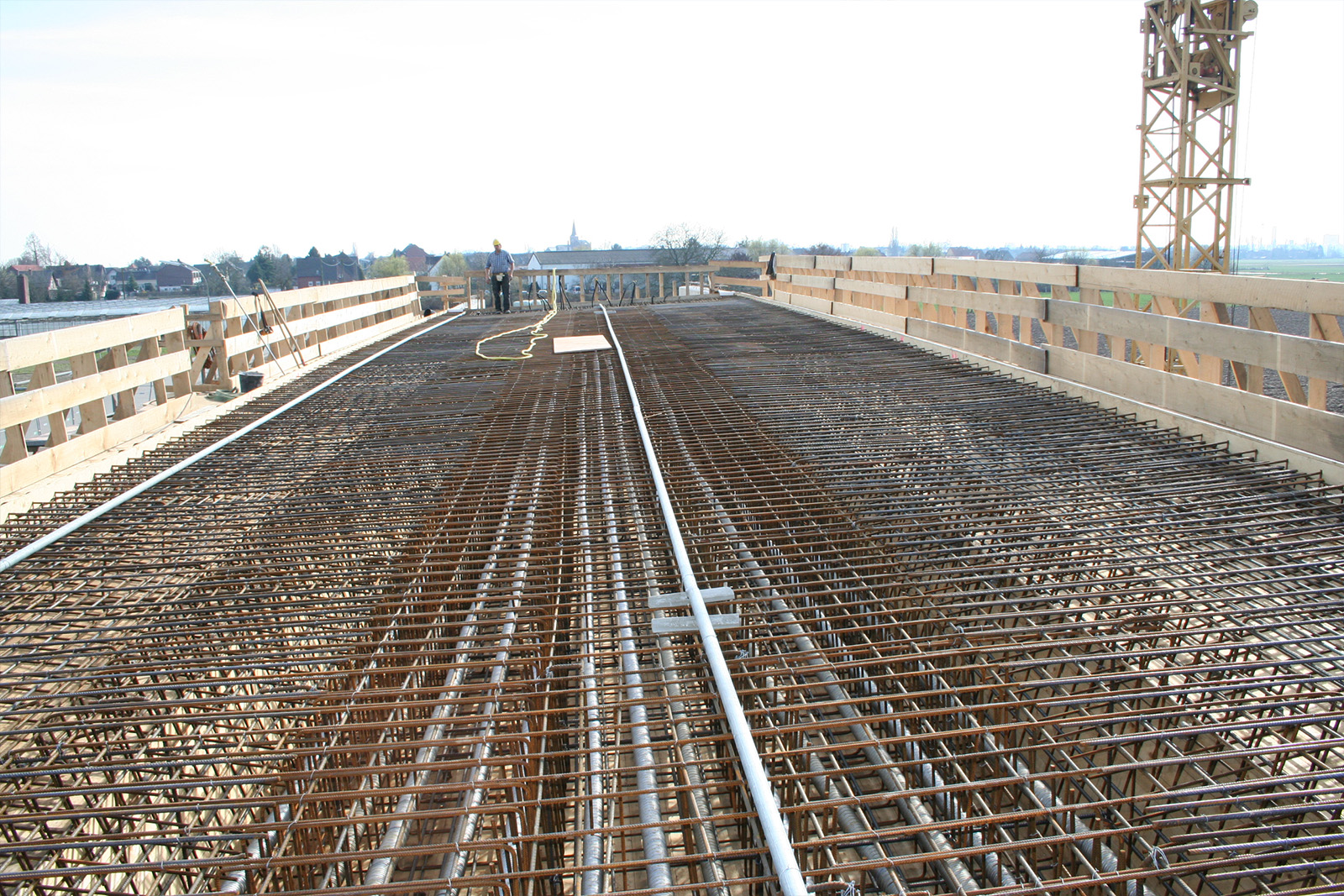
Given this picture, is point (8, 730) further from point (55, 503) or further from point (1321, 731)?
point (1321, 731)

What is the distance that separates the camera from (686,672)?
4.13 m

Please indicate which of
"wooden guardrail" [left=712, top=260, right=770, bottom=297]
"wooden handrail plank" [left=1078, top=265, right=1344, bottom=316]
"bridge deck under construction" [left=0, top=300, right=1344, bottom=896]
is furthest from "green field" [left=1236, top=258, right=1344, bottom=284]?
"bridge deck under construction" [left=0, top=300, right=1344, bottom=896]

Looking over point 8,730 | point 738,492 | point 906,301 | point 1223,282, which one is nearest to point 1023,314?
point 1223,282

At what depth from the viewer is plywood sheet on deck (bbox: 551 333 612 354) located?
13733 mm

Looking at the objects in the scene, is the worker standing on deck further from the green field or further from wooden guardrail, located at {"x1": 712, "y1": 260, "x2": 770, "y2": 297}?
the green field

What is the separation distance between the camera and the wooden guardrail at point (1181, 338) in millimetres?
6055

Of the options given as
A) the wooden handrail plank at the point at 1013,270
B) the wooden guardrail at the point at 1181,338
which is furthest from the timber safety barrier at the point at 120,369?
the wooden handrail plank at the point at 1013,270

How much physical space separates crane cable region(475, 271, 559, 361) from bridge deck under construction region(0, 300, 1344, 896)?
566 centimetres

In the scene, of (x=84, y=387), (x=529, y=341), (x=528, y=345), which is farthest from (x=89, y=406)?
(x=529, y=341)

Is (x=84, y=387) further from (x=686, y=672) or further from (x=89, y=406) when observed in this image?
(x=686, y=672)

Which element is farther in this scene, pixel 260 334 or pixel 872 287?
pixel 872 287

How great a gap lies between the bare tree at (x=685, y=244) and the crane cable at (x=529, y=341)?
213 feet

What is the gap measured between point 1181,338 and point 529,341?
10520 mm

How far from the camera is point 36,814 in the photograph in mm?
2938
